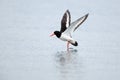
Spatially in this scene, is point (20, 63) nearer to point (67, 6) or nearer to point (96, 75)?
point (96, 75)

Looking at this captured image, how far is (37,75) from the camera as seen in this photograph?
47.9 feet

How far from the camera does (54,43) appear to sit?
696 inches

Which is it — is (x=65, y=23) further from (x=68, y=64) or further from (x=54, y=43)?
(x=68, y=64)

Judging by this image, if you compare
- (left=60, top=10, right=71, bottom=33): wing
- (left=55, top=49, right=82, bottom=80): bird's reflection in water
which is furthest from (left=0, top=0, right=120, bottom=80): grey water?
(left=60, top=10, right=71, bottom=33): wing

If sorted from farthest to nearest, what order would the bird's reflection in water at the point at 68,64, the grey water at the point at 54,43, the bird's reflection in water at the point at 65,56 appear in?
1. the bird's reflection in water at the point at 65,56
2. the grey water at the point at 54,43
3. the bird's reflection in water at the point at 68,64

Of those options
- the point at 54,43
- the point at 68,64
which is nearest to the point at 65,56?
the point at 68,64

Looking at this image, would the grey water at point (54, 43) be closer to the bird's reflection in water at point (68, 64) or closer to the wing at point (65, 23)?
the bird's reflection in water at point (68, 64)

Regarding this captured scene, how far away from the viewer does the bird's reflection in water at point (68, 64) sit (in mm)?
14670

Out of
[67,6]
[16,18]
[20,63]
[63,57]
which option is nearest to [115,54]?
[63,57]

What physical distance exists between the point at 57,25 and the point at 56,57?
3695 millimetres

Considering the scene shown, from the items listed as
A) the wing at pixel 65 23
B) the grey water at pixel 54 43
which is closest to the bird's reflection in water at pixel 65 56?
the grey water at pixel 54 43

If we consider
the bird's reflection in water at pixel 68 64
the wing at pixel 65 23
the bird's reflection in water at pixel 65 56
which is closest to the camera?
the bird's reflection in water at pixel 68 64

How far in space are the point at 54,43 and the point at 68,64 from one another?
6.76 feet

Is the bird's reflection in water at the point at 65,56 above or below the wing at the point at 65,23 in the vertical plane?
below
